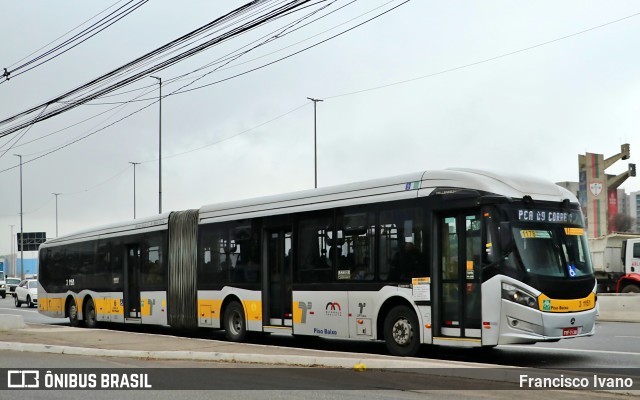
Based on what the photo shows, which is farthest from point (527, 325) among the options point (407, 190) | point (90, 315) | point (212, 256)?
point (90, 315)

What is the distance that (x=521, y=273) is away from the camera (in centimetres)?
1270

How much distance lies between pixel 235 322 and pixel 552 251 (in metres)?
8.27

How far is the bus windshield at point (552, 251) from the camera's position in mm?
12906

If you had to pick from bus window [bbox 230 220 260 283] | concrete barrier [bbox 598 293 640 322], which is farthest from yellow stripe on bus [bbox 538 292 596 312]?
concrete barrier [bbox 598 293 640 322]

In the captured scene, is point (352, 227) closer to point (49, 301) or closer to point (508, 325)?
point (508, 325)

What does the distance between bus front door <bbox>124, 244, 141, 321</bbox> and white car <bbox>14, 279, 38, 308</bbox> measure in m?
23.3

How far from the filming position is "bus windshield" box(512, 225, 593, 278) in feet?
42.3

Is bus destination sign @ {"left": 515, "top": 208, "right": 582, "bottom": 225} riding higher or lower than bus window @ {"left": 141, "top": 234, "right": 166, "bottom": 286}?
higher

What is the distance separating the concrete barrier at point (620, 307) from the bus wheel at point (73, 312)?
1707cm

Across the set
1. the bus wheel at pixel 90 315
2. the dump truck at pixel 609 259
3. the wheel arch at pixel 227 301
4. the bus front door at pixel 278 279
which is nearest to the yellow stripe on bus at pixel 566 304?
the bus front door at pixel 278 279

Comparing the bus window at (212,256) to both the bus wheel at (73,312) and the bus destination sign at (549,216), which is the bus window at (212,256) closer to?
the bus destination sign at (549,216)

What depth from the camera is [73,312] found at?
26719 mm

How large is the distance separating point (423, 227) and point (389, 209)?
0.99 meters

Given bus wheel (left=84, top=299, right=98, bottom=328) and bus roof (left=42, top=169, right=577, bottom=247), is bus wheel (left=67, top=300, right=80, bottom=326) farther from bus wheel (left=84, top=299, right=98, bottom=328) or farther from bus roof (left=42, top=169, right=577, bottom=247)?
bus roof (left=42, top=169, right=577, bottom=247)
